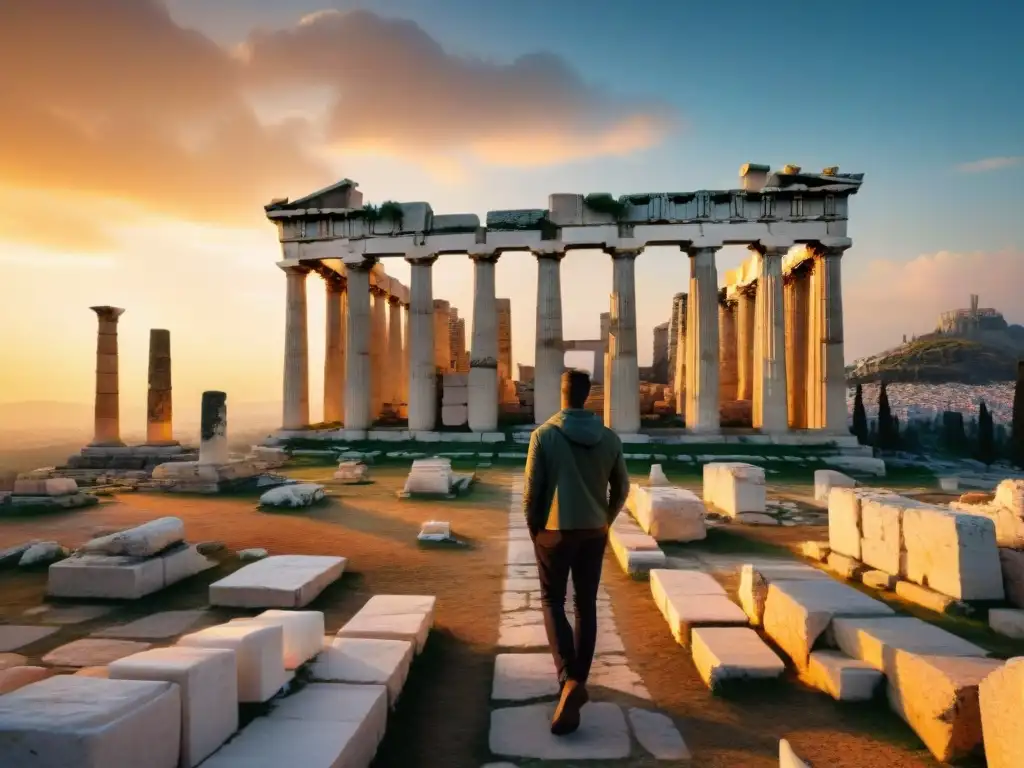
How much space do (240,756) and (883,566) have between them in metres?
6.28

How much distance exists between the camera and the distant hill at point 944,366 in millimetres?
60688

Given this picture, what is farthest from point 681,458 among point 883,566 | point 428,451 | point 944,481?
point 883,566

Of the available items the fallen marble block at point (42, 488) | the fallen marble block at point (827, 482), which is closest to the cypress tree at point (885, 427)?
the fallen marble block at point (827, 482)

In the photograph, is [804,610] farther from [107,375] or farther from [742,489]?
[107,375]

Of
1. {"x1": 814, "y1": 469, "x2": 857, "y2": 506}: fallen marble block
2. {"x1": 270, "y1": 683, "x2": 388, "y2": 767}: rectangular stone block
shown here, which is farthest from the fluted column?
{"x1": 270, "y1": 683, "x2": 388, "y2": 767}: rectangular stone block

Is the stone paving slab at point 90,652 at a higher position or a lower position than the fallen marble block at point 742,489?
lower

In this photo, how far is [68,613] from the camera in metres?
5.55

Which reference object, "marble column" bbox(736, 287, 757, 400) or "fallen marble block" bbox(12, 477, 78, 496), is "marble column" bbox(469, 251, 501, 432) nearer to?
"marble column" bbox(736, 287, 757, 400)

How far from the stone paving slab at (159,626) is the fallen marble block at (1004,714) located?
5.42m

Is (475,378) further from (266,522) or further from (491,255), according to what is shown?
(266,522)

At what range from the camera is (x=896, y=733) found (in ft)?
11.4

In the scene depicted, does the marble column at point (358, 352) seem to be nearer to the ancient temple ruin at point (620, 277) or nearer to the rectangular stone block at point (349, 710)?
the ancient temple ruin at point (620, 277)

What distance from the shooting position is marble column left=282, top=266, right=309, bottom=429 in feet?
74.0

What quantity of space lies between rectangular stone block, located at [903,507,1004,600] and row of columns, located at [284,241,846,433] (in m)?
14.0
